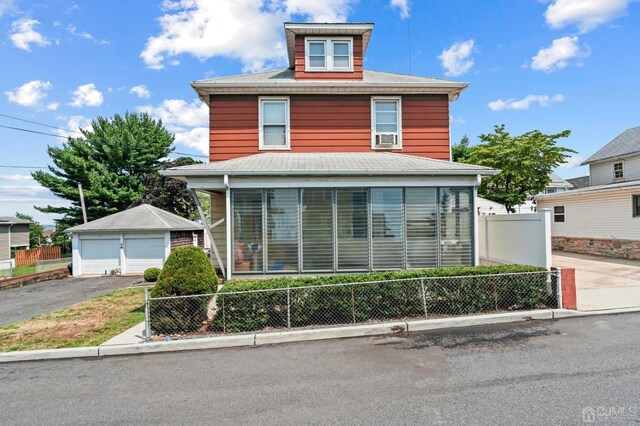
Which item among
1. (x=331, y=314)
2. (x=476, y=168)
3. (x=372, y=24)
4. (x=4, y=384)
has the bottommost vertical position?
(x=4, y=384)

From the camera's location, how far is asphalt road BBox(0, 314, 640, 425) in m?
3.67

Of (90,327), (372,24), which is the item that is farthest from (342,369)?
(372,24)

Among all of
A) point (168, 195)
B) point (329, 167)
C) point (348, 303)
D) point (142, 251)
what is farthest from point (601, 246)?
point (168, 195)

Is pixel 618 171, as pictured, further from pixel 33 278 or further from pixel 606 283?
pixel 33 278

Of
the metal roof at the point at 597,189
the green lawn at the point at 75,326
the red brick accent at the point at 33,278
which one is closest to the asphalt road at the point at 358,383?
the green lawn at the point at 75,326

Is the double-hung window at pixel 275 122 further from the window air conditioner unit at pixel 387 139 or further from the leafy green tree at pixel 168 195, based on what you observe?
the leafy green tree at pixel 168 195

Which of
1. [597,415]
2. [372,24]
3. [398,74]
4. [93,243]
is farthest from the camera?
[93,243]

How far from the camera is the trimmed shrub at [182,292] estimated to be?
629 cm

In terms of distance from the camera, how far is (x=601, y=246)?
16719 mm

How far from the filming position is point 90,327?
724cm

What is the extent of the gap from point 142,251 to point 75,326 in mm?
10484

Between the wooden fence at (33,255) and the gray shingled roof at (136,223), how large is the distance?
33.0ft

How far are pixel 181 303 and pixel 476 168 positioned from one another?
815 cm

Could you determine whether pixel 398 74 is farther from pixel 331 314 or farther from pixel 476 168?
pixel 331 314
